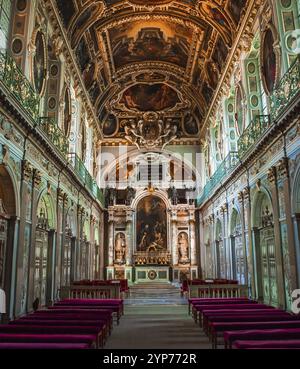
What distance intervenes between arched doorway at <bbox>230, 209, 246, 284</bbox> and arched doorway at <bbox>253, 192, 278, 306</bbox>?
1546mm

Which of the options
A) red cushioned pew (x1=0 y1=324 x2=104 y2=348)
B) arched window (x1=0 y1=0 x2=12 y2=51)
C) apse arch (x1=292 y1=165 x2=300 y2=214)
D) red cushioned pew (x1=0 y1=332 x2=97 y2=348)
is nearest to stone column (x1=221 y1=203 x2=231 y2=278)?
apse arch (x1=292 y1=165 x2=300 y2=214)

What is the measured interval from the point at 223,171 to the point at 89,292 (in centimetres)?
949

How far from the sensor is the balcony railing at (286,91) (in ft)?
31.9

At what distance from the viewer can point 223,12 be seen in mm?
15656

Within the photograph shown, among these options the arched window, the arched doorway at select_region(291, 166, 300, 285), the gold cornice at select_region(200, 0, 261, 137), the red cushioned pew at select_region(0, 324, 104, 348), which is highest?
the gold cornice at select_region(200, 0, 261, 137)

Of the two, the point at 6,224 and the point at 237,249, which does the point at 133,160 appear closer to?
the point at 237,249

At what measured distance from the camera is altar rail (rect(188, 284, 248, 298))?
13.8 metres

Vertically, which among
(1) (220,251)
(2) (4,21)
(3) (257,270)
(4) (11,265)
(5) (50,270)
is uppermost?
(2) (4,21)

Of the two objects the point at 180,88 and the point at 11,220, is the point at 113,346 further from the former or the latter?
the point at 180,88

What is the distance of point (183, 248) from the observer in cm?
2672

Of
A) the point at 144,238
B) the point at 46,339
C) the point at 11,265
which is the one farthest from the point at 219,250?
the point at 46,339

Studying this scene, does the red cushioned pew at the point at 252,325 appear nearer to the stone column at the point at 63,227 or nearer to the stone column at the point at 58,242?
the stone column at the point at 58,242

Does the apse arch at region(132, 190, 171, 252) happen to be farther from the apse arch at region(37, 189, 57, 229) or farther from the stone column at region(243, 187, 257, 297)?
the apse arch at region(37, 189, 57, 229)
